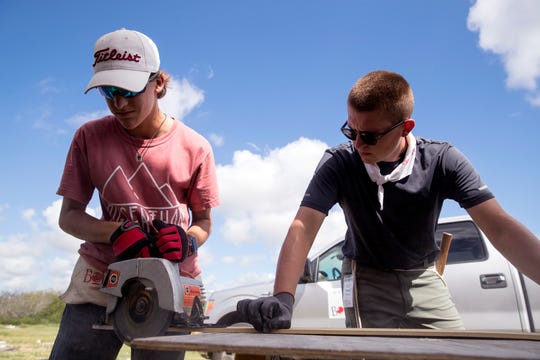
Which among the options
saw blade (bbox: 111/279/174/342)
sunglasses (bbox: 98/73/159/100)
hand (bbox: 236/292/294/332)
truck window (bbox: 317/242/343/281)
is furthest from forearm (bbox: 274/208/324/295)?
truck window (bbox: 317/242/343/281)

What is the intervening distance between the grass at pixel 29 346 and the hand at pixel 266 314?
4218mm

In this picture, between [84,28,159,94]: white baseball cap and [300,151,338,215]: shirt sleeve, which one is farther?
[300,151,338,215]: shirt sleeve

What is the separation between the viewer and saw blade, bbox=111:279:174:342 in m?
1.70

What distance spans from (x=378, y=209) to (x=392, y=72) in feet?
2.23

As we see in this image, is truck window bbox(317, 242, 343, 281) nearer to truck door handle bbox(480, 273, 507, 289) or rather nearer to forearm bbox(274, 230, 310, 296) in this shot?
truck door handle bbox(480, 273, 507, 289)

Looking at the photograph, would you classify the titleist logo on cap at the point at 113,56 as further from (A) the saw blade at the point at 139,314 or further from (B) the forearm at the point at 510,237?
(B) the forearm at the point at 510,237

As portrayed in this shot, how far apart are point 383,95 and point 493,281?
3030 mm

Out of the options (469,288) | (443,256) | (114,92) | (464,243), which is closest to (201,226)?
(114,92)

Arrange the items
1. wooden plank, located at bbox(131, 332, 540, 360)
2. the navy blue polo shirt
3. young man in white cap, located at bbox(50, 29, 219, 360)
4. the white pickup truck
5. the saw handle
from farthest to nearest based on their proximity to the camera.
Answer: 1. the white pickup truck
2. the saw handle
3. the navy blue polo shirt
4. young man in white cap, located at bbox(50, 29, 219, 360)
5. wooden plank, located at bbox(131, 332, 540, 360)

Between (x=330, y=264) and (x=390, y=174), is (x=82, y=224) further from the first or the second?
(x=330, y=264)

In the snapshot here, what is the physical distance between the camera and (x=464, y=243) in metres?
4.74

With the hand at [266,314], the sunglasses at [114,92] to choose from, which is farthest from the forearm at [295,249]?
the sunglasses at [114,92]

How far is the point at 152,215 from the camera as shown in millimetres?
1951

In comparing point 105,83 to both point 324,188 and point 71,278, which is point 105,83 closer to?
point 71,278
